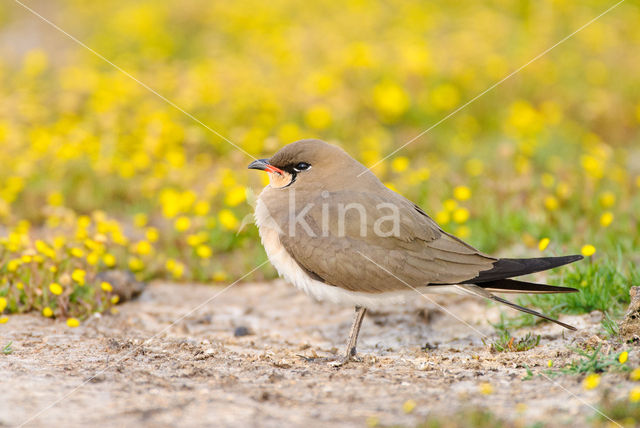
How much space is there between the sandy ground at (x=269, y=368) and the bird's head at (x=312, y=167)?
3.64ft

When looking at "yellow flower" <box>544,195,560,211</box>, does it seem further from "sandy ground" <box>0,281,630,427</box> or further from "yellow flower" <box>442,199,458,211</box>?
"sandy ground" <box>0,281,630,427</box>

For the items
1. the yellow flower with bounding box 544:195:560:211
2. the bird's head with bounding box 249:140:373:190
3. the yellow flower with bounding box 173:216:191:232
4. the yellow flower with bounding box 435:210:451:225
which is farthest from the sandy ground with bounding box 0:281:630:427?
the yellow flower with bounding box 544:195:560:211

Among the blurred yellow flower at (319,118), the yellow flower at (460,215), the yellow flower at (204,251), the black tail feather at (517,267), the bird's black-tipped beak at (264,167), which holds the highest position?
the blurred yellow flower at (319,118)

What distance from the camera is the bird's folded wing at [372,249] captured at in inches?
176

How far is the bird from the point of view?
14.6ft

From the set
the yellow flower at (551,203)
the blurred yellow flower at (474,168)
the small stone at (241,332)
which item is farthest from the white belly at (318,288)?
the blurred yellow flower at (474,168)

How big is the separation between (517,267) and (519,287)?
133 millimetres

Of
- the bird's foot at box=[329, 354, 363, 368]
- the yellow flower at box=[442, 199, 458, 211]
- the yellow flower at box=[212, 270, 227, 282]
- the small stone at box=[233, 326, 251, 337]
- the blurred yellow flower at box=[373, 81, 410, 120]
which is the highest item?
the blurred yellow flower at box=[373, 81, 410, 120]

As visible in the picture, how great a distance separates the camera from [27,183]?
7504 mm

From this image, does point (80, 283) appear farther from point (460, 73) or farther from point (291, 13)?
point (291, 13)

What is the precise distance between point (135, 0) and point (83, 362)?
1219cm

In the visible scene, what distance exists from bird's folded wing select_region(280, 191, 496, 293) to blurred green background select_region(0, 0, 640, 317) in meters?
0.94

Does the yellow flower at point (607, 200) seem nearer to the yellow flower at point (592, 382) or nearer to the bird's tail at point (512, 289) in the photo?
the bird's tail at point (512, 289)

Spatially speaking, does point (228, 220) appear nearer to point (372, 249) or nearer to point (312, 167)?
point (312, 167)
